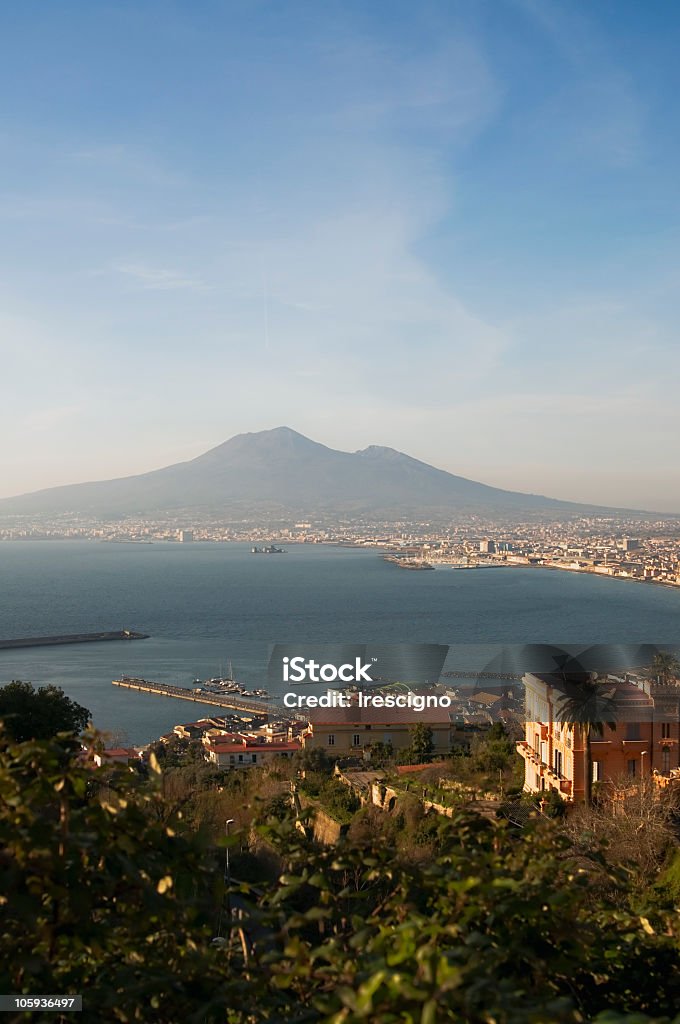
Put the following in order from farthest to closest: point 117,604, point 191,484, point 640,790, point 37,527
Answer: point 191,484 < point 37,527 < point 117,604 < point 640,790

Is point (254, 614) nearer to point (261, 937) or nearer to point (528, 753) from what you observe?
point (528, 753)

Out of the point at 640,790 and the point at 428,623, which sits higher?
the point at 640,790

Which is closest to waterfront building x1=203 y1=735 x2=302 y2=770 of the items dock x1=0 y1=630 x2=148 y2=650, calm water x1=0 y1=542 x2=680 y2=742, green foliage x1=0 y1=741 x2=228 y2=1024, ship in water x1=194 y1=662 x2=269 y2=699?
calm water x1=0 y1=542 x2=680 y2=742

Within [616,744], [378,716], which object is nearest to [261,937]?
[616,744]

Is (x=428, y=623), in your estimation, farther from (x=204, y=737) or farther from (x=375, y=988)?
(x=375, y=988)

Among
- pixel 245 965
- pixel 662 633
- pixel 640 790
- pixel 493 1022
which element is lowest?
pixel 662 633

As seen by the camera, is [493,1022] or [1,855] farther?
[1,855]

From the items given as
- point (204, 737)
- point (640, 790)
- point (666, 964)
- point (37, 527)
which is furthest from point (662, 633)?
point (37, 527)
